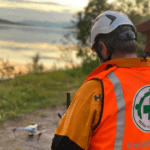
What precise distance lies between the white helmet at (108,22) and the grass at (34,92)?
361cm

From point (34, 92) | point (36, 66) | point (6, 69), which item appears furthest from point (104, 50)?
point (36, 66)

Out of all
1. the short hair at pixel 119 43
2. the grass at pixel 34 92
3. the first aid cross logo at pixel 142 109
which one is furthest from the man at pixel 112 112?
the grass at pixel 34 92

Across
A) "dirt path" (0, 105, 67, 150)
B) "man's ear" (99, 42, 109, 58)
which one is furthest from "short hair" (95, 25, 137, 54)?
"dirt path" (0, 105, 67, 150)

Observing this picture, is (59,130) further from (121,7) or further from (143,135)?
(121,7)

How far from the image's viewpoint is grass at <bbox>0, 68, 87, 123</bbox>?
5.46 m

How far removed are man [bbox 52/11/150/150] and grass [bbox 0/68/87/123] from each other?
3.64m

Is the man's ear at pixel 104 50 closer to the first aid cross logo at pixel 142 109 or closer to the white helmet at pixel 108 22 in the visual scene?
the white helmet at pixel 108 22

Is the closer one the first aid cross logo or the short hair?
the first aid cross logo

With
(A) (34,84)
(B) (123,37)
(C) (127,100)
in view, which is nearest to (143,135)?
(C) (127,100)

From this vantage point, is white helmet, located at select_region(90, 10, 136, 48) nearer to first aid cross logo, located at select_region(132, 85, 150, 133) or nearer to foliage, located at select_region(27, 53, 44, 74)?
first aid cross logo, located at select_region(132, 85, 150, 133)

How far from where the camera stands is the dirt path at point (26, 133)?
12.4ft

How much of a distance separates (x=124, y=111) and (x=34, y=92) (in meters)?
5.46

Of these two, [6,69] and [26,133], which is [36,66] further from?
[26,133]

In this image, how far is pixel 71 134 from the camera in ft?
4.73
